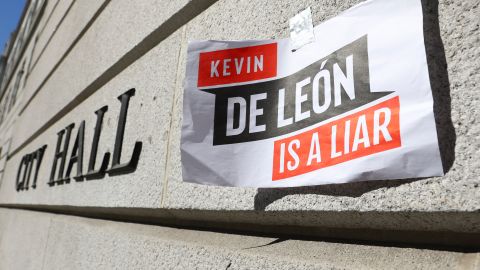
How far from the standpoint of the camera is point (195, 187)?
4.73 ft

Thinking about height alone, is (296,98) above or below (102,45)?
below

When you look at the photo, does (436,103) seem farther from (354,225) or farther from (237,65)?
(237,65)

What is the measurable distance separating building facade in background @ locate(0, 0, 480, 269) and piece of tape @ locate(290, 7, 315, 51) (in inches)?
1.5

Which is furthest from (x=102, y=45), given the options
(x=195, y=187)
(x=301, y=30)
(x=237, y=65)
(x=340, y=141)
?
(x=340, y=141)

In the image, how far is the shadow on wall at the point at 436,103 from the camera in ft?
2.53

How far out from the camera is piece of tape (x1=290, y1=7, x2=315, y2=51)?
1.12 m

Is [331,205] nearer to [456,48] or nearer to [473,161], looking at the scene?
[473,161]

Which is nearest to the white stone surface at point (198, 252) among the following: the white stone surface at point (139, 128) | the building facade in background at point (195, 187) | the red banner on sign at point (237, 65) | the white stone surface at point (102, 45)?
the building facade in background at point (195, 187)

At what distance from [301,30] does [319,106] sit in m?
0.29

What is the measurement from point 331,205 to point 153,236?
3.26 ft

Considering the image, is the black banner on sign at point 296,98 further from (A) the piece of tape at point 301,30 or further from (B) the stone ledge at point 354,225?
(B) the stone ledge at point 354,225

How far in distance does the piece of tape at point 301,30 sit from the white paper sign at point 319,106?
23 millimetres

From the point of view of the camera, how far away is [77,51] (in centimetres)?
379

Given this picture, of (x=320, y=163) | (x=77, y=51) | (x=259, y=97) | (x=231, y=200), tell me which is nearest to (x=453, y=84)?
(x=320, y=163)
